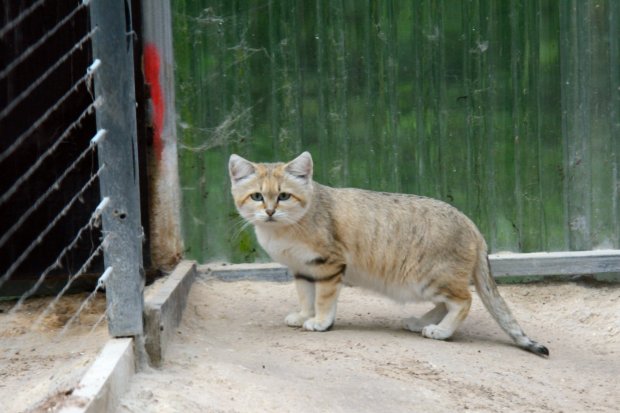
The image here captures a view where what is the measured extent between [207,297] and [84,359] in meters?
2.39

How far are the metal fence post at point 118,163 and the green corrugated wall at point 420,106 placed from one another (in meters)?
2.72

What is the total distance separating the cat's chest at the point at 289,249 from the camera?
537 cm

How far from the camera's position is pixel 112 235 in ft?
12.4

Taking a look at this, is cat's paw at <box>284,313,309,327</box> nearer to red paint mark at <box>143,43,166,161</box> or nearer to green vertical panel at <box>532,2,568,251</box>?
red paint mark at <box>143,43,166,161</box>

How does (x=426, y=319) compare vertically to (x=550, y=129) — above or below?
below

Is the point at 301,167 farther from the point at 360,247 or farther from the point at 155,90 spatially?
the point at 155,90

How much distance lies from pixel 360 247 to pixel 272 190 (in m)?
0.67

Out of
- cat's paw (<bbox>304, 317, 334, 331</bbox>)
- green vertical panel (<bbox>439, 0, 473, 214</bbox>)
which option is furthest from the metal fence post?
green vertical panel (<bbox>439, 0, 473, 214</bbox>)

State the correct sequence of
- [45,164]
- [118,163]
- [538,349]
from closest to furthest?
[118,163] → [538,349] → [45,164]

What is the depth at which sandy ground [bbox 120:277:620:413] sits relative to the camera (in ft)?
12.5

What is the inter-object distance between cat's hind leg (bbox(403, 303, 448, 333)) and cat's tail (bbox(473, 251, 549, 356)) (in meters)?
0.27

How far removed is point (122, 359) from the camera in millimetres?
3516

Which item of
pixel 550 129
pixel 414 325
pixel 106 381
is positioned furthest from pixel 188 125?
pixel 106 381

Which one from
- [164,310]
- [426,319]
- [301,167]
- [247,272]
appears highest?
[301,167]
